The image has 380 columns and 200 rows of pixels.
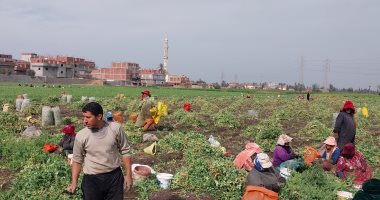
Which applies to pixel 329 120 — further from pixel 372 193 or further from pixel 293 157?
pixel 372 193

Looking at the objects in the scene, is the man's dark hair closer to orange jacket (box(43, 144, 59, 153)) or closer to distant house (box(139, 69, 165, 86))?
orange jacket (box(43, 144, 59, 153))

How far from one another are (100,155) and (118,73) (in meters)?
129

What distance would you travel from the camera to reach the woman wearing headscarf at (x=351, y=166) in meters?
8.40

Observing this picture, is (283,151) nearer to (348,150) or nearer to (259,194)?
(348,150)

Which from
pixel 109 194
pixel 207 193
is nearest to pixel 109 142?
pixel 109 194

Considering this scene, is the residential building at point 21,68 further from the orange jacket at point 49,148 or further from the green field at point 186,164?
the orange jacket at point 49,148

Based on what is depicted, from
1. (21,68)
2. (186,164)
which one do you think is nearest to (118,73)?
(21,68)

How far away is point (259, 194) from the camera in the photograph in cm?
599

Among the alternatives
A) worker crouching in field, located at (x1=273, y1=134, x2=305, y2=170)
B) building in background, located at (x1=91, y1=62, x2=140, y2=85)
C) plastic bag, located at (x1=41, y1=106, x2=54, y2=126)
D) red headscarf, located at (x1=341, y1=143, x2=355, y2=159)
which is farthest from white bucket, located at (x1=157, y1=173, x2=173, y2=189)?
building in background, located at (x1=91, y1=62, x2=140, y2=85)

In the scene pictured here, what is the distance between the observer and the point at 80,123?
1595 centimetres

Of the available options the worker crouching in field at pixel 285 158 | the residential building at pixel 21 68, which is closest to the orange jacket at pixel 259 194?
the worker crouching in field at pixel 285 158

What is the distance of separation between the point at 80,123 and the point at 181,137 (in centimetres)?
595

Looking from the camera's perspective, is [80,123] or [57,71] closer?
[80,123]

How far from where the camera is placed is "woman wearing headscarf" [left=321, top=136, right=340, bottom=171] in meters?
9.34
